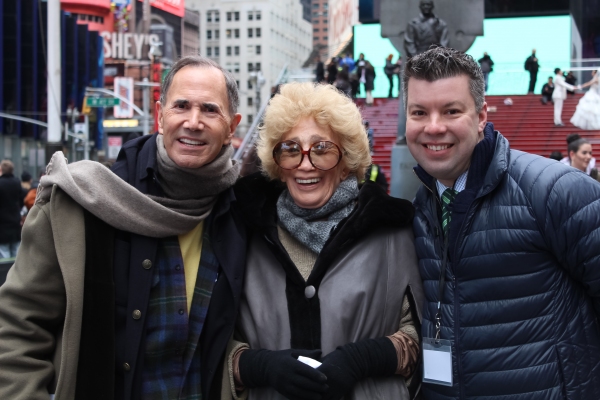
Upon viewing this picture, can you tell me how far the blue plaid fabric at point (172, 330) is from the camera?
9.62 feet

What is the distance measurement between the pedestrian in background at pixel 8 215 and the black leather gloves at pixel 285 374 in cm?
977

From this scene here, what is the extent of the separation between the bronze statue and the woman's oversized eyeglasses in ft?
27.8

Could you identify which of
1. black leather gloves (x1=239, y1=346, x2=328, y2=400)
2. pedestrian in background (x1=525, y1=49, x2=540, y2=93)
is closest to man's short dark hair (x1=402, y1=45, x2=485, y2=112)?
black leather gloves (x1=239, y1=346, x2=328, y2=400)

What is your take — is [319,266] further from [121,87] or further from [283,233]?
[121,87]

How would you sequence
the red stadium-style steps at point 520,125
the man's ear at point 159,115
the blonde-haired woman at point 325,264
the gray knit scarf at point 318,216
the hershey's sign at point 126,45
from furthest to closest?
the hershey's sign at point 126,45 < the red stadium-style steps at point 520,125 < the man's ear at point 159,115 < the gray knit scarf at point 318,216 < the blonde-haired woman at point 325,264

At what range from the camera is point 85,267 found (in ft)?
9.32

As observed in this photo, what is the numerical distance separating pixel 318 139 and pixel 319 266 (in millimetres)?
575

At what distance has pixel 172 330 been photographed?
2.95 metres

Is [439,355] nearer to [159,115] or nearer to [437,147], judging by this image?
[437,147]

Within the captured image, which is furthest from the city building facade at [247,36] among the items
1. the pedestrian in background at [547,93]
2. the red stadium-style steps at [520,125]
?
the pedestrian in background at [547,93]

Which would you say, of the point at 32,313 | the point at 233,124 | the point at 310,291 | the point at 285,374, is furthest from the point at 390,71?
the point at 32,313

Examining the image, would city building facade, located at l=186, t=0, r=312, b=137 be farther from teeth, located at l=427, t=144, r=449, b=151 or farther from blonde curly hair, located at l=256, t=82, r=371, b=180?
teeth, located at l=427, t=144, r=449, b=151

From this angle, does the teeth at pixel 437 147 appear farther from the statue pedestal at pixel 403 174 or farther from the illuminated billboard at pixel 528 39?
the illuminated billboard at pixel 528 39

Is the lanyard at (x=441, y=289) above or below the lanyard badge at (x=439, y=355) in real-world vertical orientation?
above
